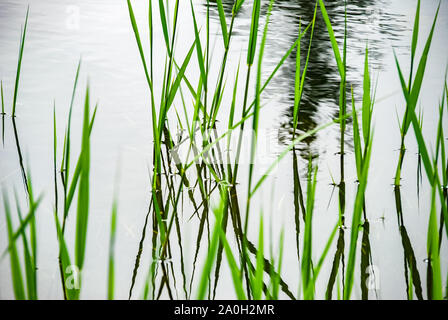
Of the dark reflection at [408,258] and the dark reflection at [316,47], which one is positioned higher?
the dark reflection at [316,47]

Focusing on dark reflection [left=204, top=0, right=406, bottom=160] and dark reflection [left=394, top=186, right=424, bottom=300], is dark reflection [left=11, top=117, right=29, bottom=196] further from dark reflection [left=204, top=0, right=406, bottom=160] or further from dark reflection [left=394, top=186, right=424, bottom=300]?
dark reflection [left=394, top=186, right=424, bottom=300]

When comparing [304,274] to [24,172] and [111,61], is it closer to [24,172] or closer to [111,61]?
[24,172]

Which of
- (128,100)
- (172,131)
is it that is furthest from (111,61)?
(172,131)

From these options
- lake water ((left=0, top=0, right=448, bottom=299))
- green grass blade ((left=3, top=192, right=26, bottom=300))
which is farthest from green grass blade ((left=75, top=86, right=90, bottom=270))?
lake water ((left=0, top=0, right=448, bottom=299))

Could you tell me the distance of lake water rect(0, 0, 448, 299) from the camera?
99 centimetres

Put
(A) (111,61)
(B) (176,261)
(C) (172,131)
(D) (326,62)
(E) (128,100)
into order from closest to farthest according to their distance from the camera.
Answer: (B) (176,261)
(C) (172,131)
(E) (128,100)
(A) (111,61)
(D) (326,62)

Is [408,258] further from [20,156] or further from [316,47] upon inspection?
[316,47]

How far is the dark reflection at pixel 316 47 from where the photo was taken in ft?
5.41

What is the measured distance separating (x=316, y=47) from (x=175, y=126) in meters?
1.05

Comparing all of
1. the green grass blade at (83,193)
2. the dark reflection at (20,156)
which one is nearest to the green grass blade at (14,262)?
the green grass blade at (83,193)

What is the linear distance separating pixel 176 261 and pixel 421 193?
627 mm

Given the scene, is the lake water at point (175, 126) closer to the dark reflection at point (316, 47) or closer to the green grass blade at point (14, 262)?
the dark reflection at point (316, 47)

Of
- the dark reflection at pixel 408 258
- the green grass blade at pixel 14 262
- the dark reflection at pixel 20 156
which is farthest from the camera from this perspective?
the dark reflection at pixel 20 156

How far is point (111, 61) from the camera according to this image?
6.36 ft
